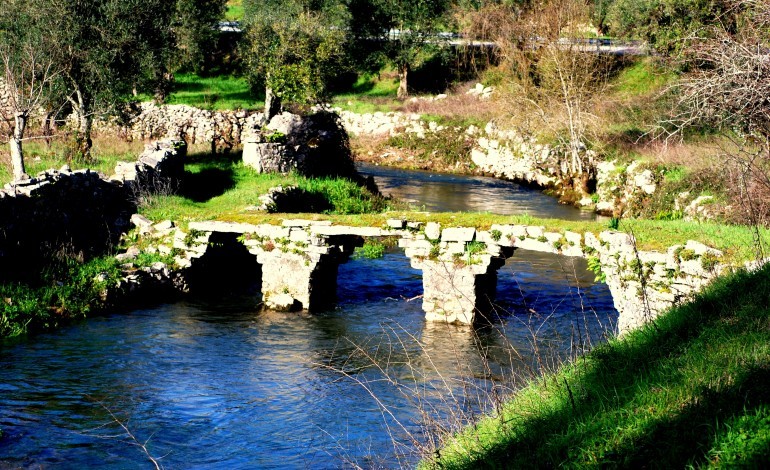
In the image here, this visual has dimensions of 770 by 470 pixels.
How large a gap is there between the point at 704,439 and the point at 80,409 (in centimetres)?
941

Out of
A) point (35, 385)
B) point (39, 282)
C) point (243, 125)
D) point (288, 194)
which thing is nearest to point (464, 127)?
point (243, 125)

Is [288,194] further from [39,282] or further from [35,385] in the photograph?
[35,385]

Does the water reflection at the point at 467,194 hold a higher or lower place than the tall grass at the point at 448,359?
higher

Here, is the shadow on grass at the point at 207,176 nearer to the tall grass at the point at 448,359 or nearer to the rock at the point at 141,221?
the rock at the point at 141,221

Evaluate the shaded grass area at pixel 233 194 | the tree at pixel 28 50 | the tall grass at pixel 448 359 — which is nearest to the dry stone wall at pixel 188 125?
the shaded grass area at pixel 233 194

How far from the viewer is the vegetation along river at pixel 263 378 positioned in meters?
10.6

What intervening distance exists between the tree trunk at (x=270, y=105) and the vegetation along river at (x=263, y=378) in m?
11.7

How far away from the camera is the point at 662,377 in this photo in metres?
6.90

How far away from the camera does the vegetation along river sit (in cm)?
1059

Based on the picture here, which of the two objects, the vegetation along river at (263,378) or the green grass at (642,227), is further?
A: the green grass at (642,227)

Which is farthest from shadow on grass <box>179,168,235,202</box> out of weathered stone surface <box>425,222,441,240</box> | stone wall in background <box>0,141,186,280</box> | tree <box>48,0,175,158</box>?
weathered stone surface <box>425,222,441,240</box>

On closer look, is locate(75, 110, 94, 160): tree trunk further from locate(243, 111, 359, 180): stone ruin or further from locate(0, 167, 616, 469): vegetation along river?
locate(0, 167, 616, 469): vegetation along river

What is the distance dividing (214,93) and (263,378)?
3110cm

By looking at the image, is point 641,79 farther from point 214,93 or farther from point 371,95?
point 214,93
